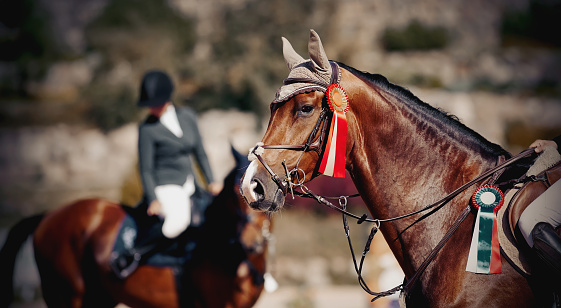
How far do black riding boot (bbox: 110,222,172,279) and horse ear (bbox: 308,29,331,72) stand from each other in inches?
109

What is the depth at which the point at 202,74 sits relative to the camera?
828 inches

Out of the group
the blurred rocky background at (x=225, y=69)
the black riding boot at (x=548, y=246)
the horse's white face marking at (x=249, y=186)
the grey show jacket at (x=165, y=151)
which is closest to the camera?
the black riding boot at (x=548, y=246)

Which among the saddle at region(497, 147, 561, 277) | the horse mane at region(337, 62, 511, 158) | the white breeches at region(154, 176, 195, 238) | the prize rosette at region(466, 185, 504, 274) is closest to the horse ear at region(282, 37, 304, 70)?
the horse mane at region(337, 62, 511, 158)

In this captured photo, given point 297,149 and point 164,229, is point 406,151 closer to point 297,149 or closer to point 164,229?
point 297,149

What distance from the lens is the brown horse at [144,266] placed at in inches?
172

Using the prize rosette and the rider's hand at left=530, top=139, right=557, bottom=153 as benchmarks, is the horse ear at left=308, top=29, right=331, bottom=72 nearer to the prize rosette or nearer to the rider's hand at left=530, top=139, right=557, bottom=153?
the prize rosette

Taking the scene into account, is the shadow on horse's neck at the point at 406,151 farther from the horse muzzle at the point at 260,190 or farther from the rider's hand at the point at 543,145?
the horse muzzle at the point at 260,190

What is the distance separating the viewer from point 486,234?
2.23 m

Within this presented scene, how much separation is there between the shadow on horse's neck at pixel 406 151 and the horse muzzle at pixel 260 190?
46 centimetres

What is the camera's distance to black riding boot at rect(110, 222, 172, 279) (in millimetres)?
4551

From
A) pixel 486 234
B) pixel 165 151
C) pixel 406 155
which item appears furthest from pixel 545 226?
pixel 165 151

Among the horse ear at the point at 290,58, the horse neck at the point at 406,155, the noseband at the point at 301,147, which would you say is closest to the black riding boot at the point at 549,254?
the horse neck at the point at 406,155

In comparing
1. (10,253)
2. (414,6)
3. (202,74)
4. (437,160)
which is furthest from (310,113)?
(414,6)

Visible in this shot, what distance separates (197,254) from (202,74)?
17.3m
